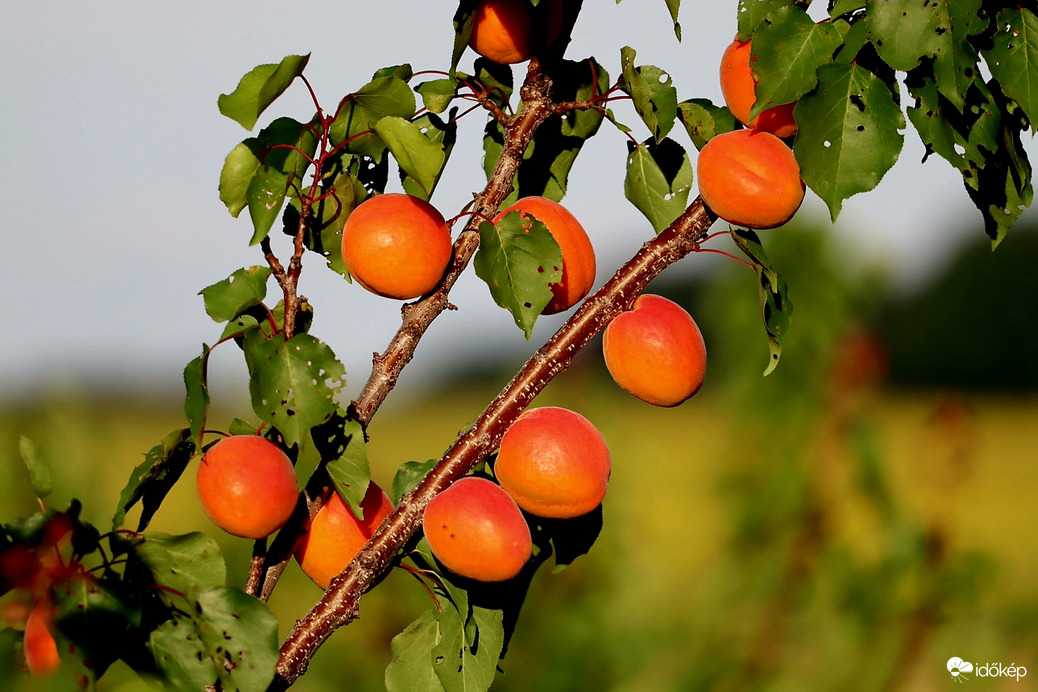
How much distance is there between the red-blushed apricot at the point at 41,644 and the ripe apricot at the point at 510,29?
508mm

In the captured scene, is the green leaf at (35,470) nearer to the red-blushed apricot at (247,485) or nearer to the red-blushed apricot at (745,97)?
the red-blushed apricot at (247,485)

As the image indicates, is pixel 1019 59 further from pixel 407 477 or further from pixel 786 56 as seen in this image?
pixel 407 477

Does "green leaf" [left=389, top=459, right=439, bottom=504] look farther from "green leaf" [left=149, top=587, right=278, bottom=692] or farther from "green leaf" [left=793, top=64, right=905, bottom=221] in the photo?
"green leaf" [left=793, top=64, right=905, bottom=221]

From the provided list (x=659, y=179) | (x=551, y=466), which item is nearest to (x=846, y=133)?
(x=659, y=179)

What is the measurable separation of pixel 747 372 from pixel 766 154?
1718 mm

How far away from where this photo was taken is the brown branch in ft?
2.06

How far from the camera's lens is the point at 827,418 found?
221 cm

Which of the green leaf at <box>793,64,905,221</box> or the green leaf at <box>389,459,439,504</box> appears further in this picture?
the green leaf at <box>389,459,439,504</box>

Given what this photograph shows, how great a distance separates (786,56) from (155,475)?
1.79ft

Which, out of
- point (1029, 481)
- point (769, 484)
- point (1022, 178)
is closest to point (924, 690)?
point (769, 484)

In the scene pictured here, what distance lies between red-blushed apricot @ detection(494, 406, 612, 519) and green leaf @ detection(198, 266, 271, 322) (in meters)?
0.22

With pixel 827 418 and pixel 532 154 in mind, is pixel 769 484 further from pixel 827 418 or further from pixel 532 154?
pixel 532 154

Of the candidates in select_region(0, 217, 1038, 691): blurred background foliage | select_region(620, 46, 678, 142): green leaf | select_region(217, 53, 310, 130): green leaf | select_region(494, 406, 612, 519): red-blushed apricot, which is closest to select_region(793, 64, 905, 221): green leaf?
select_region(620, 46, 678, 142): green leaf

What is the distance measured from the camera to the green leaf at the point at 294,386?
1.97 feet
